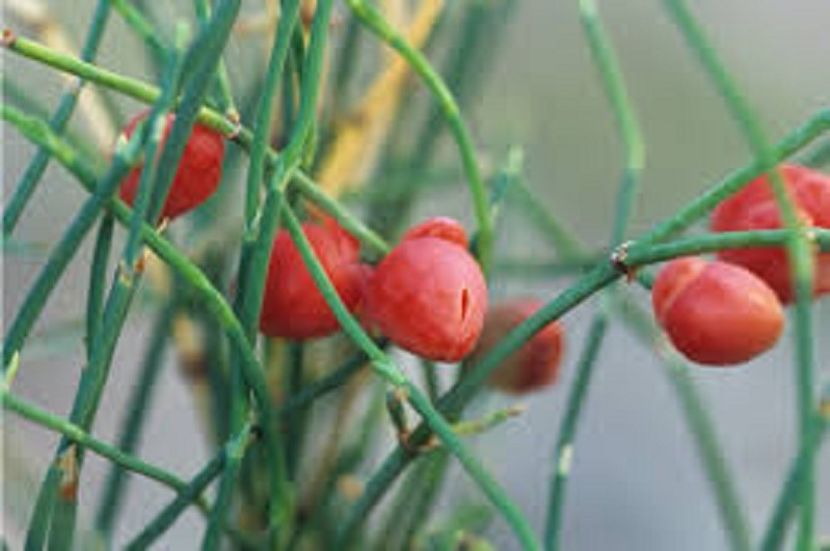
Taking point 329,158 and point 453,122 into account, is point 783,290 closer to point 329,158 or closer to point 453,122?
point 453,122

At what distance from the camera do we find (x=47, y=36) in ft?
2.19

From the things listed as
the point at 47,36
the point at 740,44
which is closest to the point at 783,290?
the point at 47,36

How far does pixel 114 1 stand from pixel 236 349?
0.32 ft

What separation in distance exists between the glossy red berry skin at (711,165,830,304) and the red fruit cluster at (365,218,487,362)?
0.07 m

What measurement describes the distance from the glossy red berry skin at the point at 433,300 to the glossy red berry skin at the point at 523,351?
88mm

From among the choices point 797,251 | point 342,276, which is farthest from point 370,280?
point 797,251

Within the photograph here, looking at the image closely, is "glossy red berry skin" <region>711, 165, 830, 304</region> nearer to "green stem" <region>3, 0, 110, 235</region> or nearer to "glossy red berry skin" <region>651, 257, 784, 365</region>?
"glossy red berry skin" <region>651, 257, 784, 365</region>

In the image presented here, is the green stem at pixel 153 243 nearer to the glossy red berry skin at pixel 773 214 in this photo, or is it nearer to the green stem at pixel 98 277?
the green stem at pixel 98 277

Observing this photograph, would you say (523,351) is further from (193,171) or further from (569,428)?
(193,171)

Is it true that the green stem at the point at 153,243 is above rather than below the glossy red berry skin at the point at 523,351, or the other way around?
above

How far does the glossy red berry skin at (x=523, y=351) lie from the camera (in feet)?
1.65

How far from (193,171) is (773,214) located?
0.14 m

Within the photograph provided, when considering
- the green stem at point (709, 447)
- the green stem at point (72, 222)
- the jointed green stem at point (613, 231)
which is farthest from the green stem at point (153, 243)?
the green stem at point (709, 447)

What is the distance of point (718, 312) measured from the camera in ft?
1.35
